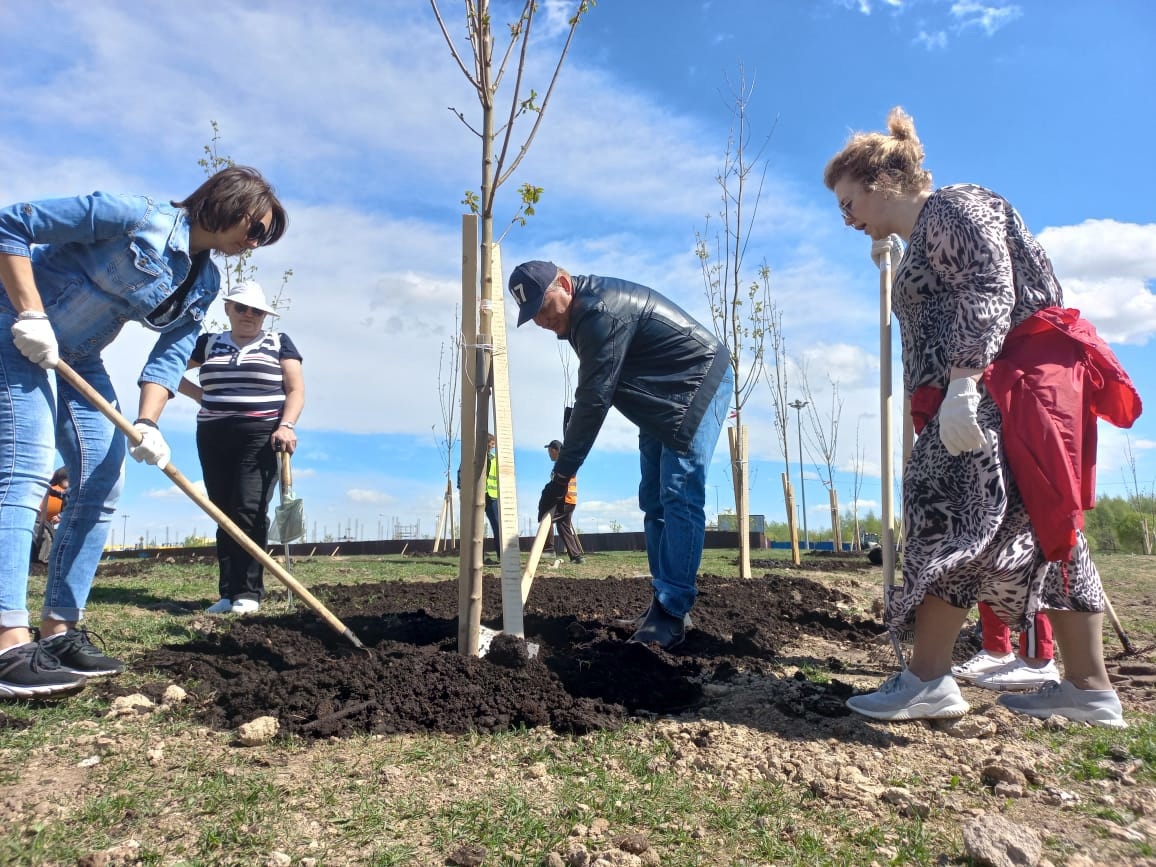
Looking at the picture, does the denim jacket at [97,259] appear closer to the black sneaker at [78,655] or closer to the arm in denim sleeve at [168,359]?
the arm in denim sleeve at [168,359]

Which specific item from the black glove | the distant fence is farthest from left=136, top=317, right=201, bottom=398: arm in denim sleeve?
the distant fence

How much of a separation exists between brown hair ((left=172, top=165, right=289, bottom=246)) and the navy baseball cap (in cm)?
107

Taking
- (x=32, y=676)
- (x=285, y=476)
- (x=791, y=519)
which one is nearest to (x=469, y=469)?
(x=32, y=676)

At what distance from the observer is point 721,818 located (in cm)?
193

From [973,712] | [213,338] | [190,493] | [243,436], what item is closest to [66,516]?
[190,493]

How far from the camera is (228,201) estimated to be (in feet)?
9.90

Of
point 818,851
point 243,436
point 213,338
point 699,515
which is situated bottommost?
point 818,851

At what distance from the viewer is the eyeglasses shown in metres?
3.09

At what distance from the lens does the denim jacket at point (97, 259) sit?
8.90 ft

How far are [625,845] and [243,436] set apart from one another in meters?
3.90

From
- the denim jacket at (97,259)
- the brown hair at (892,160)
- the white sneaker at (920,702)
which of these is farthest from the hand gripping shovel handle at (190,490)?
the brown hair at (892,160)

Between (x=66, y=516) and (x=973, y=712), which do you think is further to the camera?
(x=66, y=516)

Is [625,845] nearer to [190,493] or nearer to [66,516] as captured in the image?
[190,493]

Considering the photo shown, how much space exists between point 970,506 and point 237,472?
4172mm
